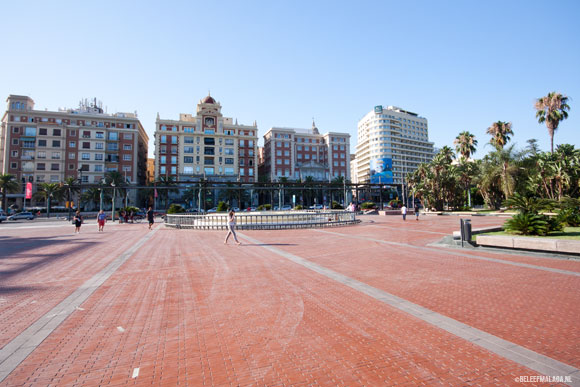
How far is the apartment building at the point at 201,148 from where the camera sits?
2815 inches

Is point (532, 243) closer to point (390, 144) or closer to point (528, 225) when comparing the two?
point (528, 225)

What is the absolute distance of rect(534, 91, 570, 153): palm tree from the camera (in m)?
33.9

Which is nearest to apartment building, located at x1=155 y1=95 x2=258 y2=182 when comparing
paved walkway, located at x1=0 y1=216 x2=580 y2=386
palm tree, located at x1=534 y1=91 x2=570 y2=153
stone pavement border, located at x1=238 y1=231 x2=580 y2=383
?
palm tree, located at x1=534 y1=91 x2=570 y2=153

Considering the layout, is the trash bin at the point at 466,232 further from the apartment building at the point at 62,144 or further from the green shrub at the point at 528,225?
the apartment building at the point at 62,144

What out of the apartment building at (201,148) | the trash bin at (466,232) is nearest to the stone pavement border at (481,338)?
the trash bin at (466,232)

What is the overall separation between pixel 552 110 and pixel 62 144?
85093mm

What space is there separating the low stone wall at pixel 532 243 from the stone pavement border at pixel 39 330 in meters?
12.1

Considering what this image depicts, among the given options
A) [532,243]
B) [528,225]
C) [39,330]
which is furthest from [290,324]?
[528,225]

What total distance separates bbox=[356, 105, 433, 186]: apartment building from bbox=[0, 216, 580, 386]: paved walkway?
9779 cm

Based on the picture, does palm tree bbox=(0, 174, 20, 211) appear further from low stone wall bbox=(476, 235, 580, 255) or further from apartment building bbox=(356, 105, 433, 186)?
apartment building bbox=(356, 105, 433, 186)

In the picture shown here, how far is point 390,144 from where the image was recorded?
363 ft

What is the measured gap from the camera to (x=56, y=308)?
4879 mm

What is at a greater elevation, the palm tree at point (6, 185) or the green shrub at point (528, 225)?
the palm tree at point (6, 185)

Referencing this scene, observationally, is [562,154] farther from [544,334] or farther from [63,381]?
[63,381]
